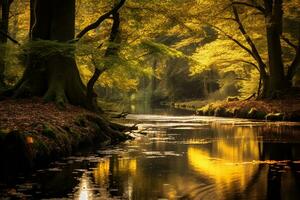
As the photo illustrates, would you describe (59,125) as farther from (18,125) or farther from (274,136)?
(274,136)

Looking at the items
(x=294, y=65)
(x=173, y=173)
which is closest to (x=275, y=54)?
(x=294, y=65)

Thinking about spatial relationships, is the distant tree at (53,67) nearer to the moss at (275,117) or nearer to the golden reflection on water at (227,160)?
the golden reflection on water at (227,160)

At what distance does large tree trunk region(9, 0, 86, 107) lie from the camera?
2052cm

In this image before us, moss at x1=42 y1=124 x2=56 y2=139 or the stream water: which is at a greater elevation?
moss at x1=42 y1=124 x2=56 y2=139

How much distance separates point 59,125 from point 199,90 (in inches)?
2089

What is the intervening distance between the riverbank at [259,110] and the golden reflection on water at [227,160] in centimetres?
1052

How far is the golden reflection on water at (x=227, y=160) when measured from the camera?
11258 mm

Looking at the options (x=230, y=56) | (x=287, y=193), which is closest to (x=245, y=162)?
(x=287, y=193)

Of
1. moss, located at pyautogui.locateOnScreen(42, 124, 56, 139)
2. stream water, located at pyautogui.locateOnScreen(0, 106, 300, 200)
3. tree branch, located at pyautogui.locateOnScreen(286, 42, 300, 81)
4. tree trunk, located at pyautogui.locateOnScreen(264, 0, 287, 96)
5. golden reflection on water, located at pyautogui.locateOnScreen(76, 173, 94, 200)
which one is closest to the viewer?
golden reflection on water, located at pyautogui.locateOnScreen(76, 173, 94, 200)

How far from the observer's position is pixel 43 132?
14.3m

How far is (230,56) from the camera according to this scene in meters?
41.5

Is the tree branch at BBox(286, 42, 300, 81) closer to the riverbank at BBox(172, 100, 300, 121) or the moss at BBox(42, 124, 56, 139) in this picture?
the riverbank at BBox(172, 100, 300, 121)

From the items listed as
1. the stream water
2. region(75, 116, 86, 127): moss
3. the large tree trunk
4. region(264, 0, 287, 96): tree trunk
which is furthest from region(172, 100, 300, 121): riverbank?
region(75, 116, 86, 127): moss

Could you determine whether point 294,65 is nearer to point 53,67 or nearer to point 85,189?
point 53,67
